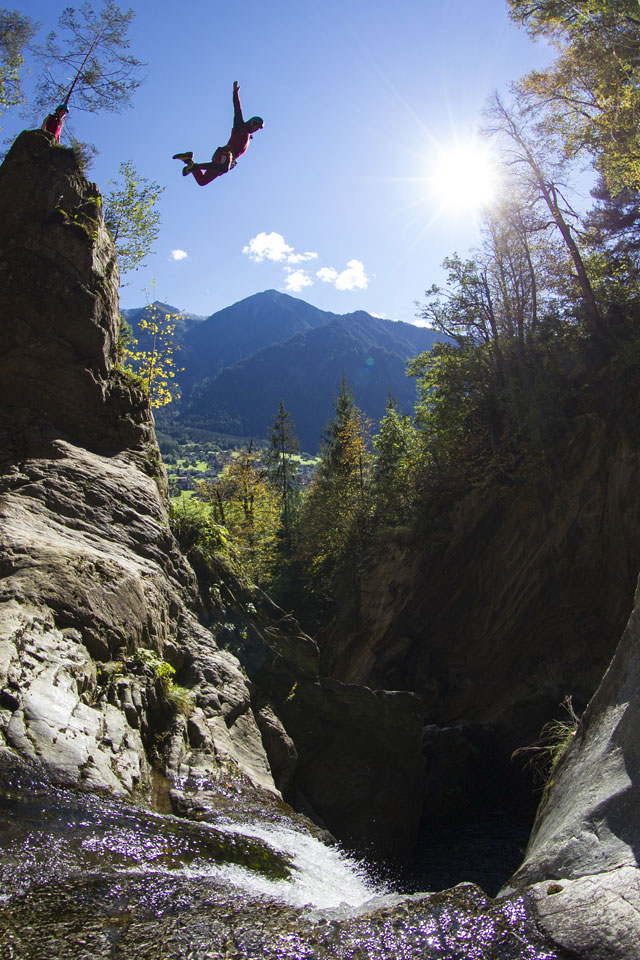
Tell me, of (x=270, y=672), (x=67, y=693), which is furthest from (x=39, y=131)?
(x=270, y=672)

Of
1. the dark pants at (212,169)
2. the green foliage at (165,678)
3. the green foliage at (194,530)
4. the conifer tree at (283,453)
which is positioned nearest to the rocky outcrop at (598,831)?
the green foliage at (165,678)

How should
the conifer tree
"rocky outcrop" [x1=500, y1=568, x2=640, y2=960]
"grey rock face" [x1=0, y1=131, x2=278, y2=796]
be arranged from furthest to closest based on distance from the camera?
the conifer tree, "grey rock face" [x1=0, y1=131, x2=278, y2=796], "rocky outcrop" [x1=500, y1=568, x2=640, y2=960]

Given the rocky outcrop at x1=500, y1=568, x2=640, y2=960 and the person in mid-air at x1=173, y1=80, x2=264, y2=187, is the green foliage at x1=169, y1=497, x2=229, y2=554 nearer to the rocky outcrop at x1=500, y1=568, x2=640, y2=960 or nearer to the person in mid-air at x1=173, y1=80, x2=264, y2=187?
the person in mid-air at x1=173, y1=80, x2=264, y2=187

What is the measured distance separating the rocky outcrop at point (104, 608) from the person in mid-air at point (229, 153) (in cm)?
190

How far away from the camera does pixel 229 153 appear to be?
A: 10.8 meters

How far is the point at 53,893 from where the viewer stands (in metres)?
2.91

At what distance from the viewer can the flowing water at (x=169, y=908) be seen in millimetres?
2758

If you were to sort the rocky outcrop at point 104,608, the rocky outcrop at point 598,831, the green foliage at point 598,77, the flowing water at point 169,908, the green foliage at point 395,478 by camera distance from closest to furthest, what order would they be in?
the flowing water at point 169,908 → the rocky outcrop at point 598,831 → the rocky outcrop at point 104,608 → the green foliage at point 598,77 → the green foliage at point 395,478

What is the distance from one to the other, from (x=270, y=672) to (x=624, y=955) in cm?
806

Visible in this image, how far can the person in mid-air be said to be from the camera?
10.6 meters

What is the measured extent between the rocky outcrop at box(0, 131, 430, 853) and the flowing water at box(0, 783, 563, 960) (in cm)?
54

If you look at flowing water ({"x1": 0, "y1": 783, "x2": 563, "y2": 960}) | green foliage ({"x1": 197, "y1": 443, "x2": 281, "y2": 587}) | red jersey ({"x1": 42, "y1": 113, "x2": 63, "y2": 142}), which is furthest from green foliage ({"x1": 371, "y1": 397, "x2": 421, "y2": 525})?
flowing water ({"x1": 0, "y1": 783, "x2": 563, "y2": 960})

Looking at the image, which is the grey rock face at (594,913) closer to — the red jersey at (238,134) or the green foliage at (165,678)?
the green foliage at (165,678)

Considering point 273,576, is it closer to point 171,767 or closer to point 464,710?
point 464,710
